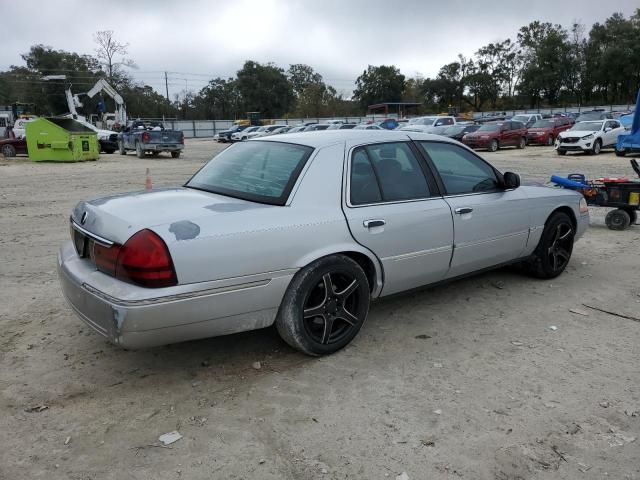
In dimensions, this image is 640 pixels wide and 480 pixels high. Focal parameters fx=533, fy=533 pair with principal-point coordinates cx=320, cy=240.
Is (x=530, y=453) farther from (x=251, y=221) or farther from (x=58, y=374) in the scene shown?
(x=58, y=374)

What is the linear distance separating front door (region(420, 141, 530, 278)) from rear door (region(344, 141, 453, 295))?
15 centimetres

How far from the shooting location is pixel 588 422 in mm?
2938

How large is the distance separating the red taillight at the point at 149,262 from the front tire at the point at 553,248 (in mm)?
3688

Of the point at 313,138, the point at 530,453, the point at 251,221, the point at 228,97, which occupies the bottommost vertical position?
the point at 530,453

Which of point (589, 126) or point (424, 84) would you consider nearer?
point (589, 126)

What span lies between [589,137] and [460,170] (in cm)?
2112

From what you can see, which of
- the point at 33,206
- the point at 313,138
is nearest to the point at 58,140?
the point at 33,206

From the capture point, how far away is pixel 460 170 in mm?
4555

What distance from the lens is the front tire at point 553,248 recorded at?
5.21 m

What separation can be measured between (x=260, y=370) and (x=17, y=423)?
1412 mm

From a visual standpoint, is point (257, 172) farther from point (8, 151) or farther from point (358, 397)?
point (8, 151)

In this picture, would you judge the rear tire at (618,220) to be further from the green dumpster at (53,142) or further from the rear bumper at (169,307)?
the green dumpster at (53,142)

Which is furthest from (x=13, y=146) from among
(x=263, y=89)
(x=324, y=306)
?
(x=263, y=89)

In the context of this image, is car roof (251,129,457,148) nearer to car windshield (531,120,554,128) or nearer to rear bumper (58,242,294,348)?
rear bumper (58,242,294,348)
